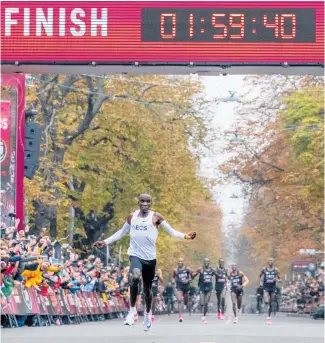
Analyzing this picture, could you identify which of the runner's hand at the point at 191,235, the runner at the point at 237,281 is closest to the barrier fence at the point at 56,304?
the runner at the point at 237,281

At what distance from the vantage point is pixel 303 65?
28797mm

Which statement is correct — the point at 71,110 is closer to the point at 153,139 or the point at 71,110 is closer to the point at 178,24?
the point at 153,139

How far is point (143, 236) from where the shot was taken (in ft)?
63.1

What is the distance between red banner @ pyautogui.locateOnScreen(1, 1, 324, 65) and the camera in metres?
27.9

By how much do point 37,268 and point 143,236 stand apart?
24.7 ft

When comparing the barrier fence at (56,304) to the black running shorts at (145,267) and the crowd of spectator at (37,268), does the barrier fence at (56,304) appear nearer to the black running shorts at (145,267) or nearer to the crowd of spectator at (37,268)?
the crowd of spectator at (37,268)

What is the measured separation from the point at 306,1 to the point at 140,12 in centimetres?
365

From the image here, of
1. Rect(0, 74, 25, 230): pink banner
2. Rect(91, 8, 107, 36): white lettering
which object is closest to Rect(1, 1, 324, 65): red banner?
Rect(91, 8, 107, 36): white lettering

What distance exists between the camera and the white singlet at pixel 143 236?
19.2 m

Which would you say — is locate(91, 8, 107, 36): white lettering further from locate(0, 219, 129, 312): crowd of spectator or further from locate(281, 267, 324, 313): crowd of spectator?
locate(281, 267, 324, 313): crowd of spectator

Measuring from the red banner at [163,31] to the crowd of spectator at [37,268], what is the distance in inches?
162

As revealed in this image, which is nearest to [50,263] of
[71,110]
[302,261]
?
[71,110]

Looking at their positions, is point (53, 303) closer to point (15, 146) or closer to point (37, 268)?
point (37, 268)

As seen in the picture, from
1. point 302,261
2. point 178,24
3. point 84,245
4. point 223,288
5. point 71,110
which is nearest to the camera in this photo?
point 178,24
